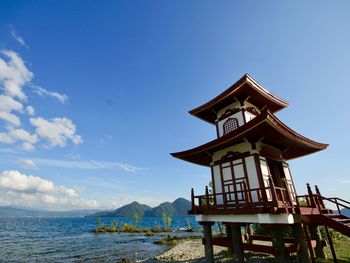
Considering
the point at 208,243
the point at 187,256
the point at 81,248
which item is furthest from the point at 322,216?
the point at 81,248

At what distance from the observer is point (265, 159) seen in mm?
12188

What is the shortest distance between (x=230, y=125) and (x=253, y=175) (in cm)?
426

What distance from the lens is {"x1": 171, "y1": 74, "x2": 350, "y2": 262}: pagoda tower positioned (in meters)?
10.0

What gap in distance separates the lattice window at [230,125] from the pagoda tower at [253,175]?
0.07 meters

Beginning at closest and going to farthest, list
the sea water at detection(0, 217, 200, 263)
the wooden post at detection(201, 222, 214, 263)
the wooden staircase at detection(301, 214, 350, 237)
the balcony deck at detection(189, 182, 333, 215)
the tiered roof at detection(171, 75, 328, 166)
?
the wooden staircase at detection(301, 214, 350, 237) < the balcony deck at detection(189, 182, 333, 215) < the tiered roof at detection(171, 75, 328, 166) < the wooden post at detection(201, 222, 214, 263) < the sea water at detection(0, 217, 200, 263)

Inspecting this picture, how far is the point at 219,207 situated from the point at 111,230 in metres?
58.4

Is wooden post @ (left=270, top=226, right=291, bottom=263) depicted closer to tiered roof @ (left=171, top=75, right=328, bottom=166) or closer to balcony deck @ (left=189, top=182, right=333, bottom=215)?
balcony deck @ (left=189, top=182, right=333, bottom=215)

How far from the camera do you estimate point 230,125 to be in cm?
1481

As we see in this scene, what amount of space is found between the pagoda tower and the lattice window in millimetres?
66

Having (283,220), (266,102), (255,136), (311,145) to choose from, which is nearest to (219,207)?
(283,220)

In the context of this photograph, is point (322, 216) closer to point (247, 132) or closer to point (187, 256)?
point (247, 132)

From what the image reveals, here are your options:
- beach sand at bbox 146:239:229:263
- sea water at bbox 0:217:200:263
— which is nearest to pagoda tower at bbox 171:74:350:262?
beach sand at bbox 146:239:229:263

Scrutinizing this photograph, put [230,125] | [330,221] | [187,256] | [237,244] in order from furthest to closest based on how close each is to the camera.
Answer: [187,256] < [230,125] < [237,244] < [330,221]

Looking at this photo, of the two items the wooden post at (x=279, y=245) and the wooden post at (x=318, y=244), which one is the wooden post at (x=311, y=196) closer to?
the wooden post at (x=279, y=245)
